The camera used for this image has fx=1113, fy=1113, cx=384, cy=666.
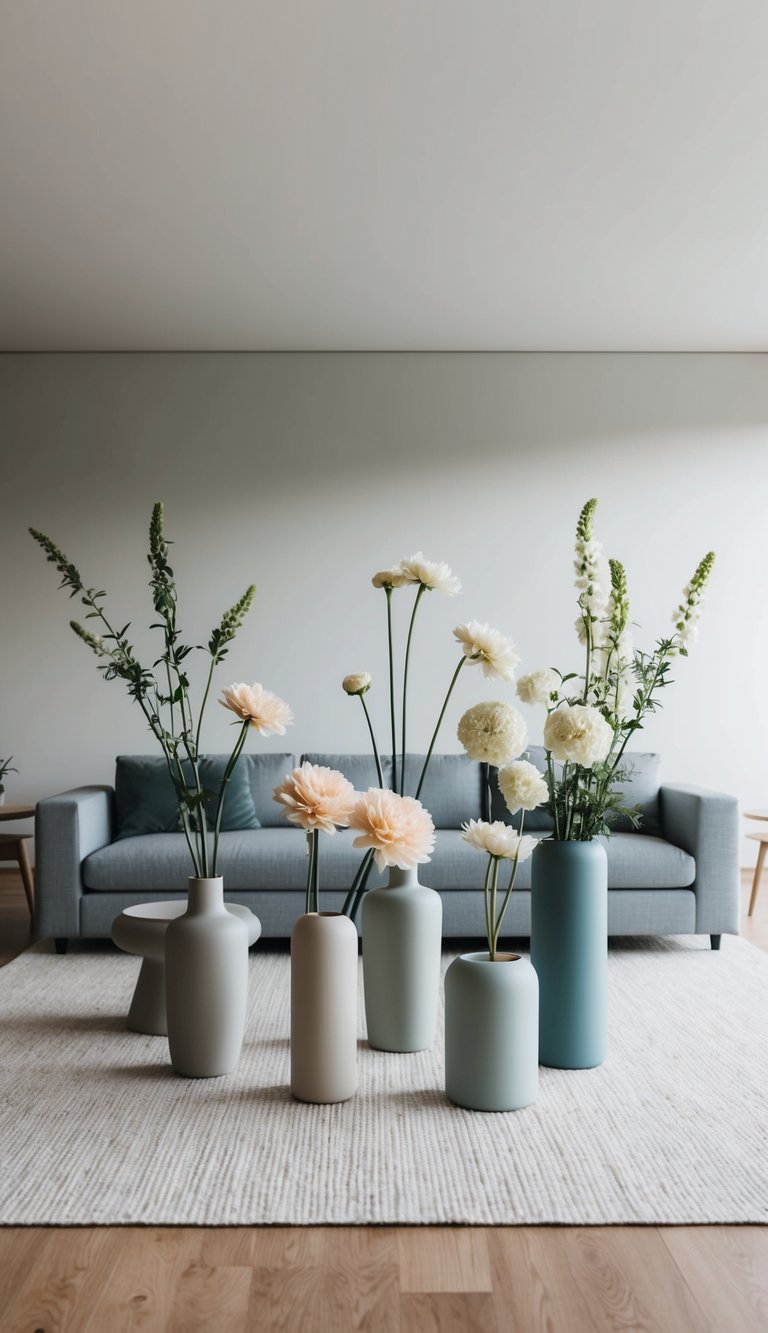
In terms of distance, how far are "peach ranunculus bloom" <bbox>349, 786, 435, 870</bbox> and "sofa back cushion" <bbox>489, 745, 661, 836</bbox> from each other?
2251 mm

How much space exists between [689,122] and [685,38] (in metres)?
0.48

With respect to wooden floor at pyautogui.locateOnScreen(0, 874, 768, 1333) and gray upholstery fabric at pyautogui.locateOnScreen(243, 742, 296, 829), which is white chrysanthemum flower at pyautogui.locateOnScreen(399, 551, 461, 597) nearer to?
wooden floor at pyautogui.locateOnScreen(0, 874, 768, 1333)

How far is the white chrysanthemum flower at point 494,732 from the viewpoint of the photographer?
2.46 meters

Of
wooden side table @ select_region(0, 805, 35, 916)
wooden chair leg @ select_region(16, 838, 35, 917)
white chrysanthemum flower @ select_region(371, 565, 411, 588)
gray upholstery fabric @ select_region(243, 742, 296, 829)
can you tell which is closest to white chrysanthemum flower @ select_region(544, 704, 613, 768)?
white chrysanthemum flower @ select_region(371, 565, 411, 588)

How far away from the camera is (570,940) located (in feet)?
9.20

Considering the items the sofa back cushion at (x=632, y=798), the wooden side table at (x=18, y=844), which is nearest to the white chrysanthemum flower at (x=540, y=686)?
the sofa back cushion at (x=632, y=798)

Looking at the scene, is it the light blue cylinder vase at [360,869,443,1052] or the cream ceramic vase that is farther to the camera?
the light blue cylinder vase at [360,869,443,1052]

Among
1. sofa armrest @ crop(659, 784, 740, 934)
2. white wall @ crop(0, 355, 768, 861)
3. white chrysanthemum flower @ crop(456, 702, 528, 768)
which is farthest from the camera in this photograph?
white wall @ crop(0, 355, 768, 861)

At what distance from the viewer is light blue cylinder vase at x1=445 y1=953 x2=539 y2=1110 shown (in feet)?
8.23

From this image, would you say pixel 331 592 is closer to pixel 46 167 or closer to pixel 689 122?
pixel 46 167

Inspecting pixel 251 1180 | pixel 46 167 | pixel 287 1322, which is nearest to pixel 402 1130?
pixel 251 1180

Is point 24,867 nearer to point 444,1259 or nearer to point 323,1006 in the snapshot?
point 323,1006

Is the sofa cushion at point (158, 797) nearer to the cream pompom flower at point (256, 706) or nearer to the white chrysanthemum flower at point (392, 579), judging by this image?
the cream pompom flower at point (256, 706)

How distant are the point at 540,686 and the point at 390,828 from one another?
49 cm
